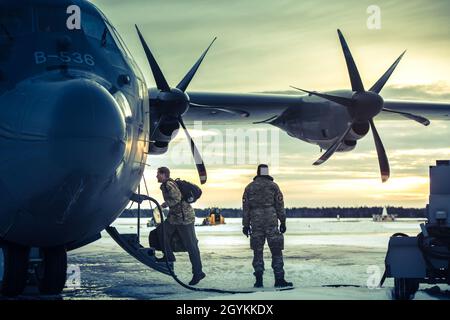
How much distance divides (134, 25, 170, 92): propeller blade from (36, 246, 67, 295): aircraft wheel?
13.8ft

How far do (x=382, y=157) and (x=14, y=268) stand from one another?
8589mm

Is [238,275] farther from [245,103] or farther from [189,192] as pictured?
[245,103]

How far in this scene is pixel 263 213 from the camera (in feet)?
36.7

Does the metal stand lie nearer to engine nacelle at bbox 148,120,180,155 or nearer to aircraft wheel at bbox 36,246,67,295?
aircraft wheel at bbox 36,246,67,295

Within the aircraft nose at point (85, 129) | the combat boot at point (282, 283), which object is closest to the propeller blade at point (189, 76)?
the combat boot at point (282, 283)

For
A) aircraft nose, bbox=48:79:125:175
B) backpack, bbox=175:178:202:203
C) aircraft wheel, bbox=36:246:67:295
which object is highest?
aircraft nose, bbox=48:79:125:175

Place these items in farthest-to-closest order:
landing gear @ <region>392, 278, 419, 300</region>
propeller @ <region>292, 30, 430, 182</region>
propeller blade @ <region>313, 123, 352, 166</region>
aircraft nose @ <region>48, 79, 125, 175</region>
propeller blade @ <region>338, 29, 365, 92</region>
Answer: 1. propeller blade @ <region>313, 123, 352, 166</region>
2. propeller blade @ <region>338, 29, 365, 92</region>
3. propeller @ <region>292, 30, 430, 182</region>
4. landing gear @ <region>392, 278, 419, 300</region>
5. aircraft nose @ <region>48, 79, 125, 175</region>

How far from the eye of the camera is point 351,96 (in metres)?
14.0

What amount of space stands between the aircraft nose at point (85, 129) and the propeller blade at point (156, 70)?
16.3 feet

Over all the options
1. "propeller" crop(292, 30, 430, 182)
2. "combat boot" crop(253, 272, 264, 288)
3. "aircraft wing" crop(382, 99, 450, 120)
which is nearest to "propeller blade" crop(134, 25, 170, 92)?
"combat boot" crop(253, 272, 264, 288)

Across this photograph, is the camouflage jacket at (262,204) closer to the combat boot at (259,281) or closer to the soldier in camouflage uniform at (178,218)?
the combat boot at (259,281)

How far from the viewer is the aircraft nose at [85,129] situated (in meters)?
6.16

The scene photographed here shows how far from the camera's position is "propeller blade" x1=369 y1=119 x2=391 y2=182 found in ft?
46.5
